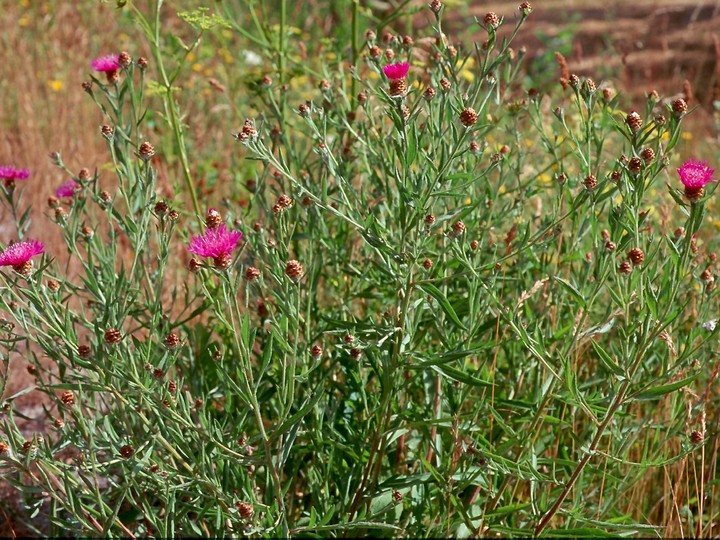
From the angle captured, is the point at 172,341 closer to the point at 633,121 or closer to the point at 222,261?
the point at 222,261

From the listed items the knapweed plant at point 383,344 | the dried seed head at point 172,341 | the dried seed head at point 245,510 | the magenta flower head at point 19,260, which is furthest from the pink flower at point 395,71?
the dried seed head at point 245,510

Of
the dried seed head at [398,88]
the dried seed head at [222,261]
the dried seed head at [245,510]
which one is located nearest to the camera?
the dried seed head at [222,261]

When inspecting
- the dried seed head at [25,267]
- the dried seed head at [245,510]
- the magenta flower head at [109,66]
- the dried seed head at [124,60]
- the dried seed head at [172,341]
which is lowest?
the dried seed head at [245,510]

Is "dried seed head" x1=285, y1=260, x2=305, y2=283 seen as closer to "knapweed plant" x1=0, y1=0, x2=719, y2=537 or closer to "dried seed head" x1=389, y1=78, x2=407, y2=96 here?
"knapweed plant" x1=0, y1=0, x2=719, y2=537

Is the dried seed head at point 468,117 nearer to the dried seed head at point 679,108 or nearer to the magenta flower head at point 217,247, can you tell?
the dried seed head at point 679,108

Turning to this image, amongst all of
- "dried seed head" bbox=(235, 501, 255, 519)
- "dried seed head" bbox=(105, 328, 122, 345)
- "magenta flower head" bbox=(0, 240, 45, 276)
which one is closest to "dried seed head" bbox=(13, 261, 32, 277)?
"magenta flower head" bbox=(0, 240, 45, 276)

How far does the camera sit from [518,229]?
2396 millimetres

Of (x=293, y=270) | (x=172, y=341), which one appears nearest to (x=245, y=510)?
(x=172, y=341)

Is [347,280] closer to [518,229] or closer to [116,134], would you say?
[518,229]

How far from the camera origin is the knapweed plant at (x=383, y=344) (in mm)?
1635

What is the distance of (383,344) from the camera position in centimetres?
185

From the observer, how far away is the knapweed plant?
1635mm

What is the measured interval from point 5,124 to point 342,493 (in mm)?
4068

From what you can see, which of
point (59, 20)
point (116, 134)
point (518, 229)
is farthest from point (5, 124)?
point (518, 229)
